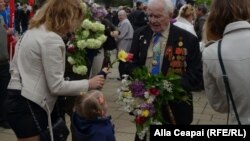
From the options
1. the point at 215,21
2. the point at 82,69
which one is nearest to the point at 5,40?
the point at 82,69

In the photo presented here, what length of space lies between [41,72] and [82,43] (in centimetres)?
112

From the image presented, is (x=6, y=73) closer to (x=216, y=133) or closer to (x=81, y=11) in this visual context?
(x=81, y=11)

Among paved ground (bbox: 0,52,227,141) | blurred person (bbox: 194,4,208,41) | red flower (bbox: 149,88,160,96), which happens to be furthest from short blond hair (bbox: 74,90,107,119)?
blurred person (bbox: 194,4,208,41)

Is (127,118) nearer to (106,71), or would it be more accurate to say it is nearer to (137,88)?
(106,71)

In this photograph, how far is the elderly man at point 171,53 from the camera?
3824mm

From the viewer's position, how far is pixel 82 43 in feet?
14.4

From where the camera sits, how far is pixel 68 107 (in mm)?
4855

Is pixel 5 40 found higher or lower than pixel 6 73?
higher

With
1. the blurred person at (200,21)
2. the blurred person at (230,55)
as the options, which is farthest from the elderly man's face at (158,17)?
the blurred person at (200,21)

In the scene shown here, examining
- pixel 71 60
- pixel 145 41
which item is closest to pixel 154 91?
pixel 145 41

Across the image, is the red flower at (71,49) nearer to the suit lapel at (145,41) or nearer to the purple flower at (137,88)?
the suit lapel at (145,41)

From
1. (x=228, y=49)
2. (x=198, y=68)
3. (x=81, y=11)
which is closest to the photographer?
(x=228, y=49)

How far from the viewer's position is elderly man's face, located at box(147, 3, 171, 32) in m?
3.87

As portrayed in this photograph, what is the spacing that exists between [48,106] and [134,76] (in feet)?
2.28
